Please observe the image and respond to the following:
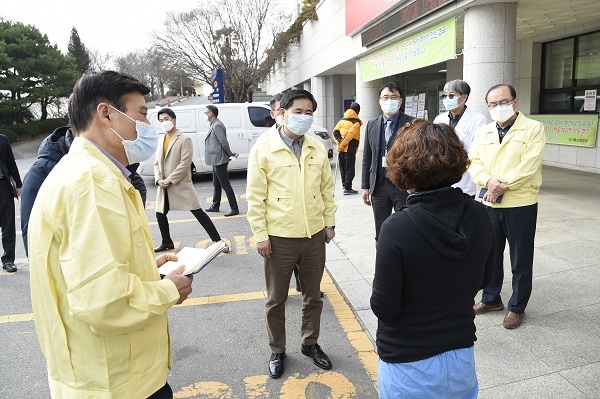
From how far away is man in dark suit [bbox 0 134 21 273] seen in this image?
5152mm

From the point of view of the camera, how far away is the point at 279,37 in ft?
76.9

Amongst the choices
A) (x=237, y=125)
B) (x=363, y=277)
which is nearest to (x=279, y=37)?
(x=237, y=125)

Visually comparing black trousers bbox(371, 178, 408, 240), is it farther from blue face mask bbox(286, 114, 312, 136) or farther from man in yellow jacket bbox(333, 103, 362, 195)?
man in yellow jacket bbox(333, 103, 362, 195)

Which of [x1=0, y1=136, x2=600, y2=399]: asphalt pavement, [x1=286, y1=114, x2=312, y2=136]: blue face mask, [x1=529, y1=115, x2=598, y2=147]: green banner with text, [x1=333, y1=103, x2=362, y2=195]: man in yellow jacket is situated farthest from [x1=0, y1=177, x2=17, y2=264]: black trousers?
[x1=529, y1=115, x2=598, y2=147]: green banner with text

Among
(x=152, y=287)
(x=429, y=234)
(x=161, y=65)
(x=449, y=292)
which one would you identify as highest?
(x=161, y=65)

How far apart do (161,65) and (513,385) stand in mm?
26016

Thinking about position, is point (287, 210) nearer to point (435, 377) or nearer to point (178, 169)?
point (435, 377)

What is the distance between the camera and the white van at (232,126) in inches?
435

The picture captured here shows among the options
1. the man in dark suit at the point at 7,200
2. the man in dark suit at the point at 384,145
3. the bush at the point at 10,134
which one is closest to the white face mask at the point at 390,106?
the man in dark suit at the point at 384,145

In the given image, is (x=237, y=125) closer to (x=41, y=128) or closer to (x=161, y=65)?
(x=161, y=65)

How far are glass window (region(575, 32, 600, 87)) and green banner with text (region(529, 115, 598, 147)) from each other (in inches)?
31.9

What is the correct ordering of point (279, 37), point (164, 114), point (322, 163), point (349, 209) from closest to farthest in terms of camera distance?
1. point (322, 163)
2. point (164, 114)
3. point (349, 209)
4. point (279, 37)

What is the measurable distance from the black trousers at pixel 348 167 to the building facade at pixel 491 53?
2386 mm

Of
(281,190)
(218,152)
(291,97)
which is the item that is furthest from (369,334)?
(218,152)
